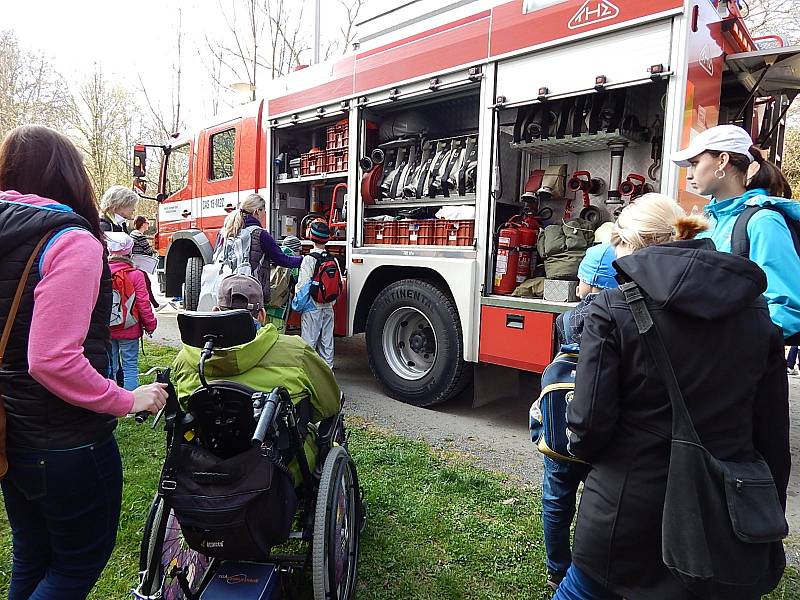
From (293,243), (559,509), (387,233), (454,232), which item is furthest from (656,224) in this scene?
(293,243)

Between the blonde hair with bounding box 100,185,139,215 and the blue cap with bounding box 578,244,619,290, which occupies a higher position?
the blonde hair with bounding box 100,185,139,215

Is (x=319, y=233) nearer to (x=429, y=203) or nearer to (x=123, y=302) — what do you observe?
(x=429, y=203)

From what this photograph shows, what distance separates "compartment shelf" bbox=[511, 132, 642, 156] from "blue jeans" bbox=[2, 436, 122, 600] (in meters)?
3.83

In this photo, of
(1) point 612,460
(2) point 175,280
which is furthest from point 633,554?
(2) point 175,280

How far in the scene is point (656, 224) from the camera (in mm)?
1789

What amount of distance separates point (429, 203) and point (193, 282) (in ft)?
12.1

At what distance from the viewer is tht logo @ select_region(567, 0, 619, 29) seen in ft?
12.2

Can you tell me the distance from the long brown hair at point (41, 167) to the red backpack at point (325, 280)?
11.9ft

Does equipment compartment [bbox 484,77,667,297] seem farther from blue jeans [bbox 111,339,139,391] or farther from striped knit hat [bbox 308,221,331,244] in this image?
blue jeans [bbox 111,339,139,391]

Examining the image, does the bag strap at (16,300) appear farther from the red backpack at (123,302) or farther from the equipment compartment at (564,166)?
the equipment compartment at (564,166)

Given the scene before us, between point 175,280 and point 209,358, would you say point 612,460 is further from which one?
point 175,280

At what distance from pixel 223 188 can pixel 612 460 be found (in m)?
6.57

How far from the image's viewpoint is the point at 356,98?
540cm

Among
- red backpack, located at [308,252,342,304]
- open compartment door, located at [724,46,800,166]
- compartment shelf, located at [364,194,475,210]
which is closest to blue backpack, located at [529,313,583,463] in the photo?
compartment shelf, located at [364,194,475,210]
